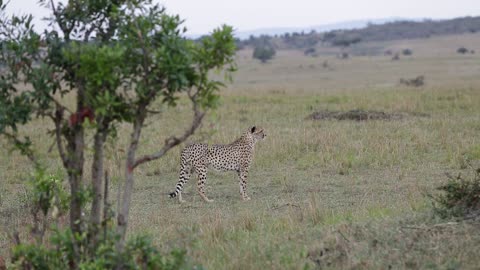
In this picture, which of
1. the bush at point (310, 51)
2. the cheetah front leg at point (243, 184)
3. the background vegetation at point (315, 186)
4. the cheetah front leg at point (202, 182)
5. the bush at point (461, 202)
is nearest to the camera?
the background vegetation at point (315, 186)

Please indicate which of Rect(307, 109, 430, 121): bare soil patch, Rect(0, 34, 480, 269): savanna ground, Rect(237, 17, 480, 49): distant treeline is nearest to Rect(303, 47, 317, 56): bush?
Rect(237, 17, 480, 49): distant treeline

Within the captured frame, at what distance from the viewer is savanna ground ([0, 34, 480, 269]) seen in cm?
623

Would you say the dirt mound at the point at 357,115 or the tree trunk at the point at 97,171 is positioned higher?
the tree trunk at the point at 97,171

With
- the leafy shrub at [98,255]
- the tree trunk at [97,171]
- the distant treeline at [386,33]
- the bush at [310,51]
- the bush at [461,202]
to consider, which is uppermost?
the tree trunk at [97,171]

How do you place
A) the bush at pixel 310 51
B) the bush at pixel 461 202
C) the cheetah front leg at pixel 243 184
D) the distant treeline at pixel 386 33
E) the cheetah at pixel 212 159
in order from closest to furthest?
the bush at pixel 461 202
the cheetah front leg at pixel 243 184
the cheetah at pixel 212 159
the bush at pixel 310 51
the distant treeline at pixel 386 33

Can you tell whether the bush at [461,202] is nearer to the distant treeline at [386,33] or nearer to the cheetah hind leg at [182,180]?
the cheetah hind leg at [182,180]

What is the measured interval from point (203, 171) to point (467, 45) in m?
48.7

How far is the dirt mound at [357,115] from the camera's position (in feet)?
52.7

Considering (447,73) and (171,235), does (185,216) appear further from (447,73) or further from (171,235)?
(447,73)

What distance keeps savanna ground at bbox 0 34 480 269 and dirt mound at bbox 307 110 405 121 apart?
0.32m

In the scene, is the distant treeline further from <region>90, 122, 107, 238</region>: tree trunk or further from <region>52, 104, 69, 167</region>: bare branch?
<region>52, 104, 69, 167</region>: bare branch

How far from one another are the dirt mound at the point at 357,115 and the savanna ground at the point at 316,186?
32 cm

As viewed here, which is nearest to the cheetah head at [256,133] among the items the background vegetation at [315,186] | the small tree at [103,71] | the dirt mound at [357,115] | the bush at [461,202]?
the background vegetation at [315,186]

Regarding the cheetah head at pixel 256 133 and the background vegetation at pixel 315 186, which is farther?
the cheetah head at pixel 256 133
